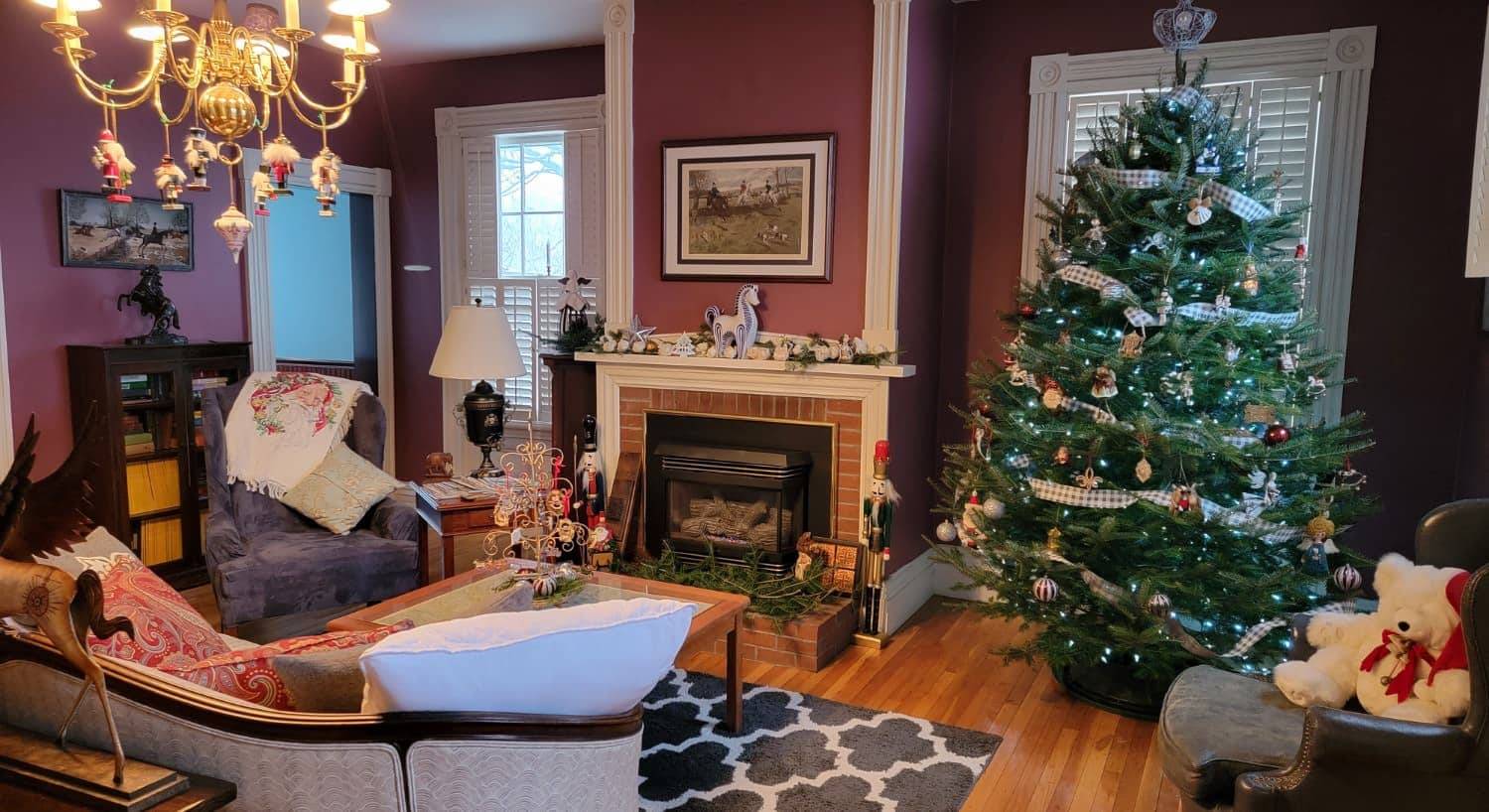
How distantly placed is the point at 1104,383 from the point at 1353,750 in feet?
4.63

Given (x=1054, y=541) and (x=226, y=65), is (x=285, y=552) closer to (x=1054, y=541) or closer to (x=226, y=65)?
(x=226, y=65)

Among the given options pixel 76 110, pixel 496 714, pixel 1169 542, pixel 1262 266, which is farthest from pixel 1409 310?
pixel 76 110

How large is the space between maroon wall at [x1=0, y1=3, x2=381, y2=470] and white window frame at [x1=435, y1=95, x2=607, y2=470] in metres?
1.41

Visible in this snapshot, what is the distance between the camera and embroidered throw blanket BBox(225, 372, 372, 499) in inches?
154

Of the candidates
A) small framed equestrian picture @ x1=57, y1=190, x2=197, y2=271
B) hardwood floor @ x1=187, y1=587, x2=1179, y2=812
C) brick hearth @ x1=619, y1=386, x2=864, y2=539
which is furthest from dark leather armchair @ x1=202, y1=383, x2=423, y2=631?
brick hearth @ x1=619, y1=386, x2=864, y2=539

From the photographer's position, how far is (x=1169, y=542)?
10.2ft

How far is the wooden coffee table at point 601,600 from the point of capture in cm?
281

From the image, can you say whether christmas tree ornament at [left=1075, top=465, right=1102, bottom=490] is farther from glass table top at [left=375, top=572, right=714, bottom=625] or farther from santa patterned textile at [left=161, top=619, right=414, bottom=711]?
santa patterned textile at [left=161, top=619, right=414, bottom=711]

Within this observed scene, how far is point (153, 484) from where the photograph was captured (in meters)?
4.46

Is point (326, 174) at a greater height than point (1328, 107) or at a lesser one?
lesser

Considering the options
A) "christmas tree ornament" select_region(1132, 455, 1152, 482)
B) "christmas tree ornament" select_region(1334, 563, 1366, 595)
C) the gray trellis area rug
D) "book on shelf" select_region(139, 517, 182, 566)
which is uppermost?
"christmas tree ornament" select_region(1132, 455, 1152, 482)

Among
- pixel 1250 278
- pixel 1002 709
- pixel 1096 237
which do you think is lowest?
pixel 1002 709

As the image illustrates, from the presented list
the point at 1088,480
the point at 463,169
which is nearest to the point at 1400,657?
the point at 1088,480

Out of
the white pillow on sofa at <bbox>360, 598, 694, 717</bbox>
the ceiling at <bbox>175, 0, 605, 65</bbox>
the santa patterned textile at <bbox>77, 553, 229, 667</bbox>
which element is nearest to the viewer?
the white pillow on sofa at <bbox>360, 598, 694, 717</bbox>
